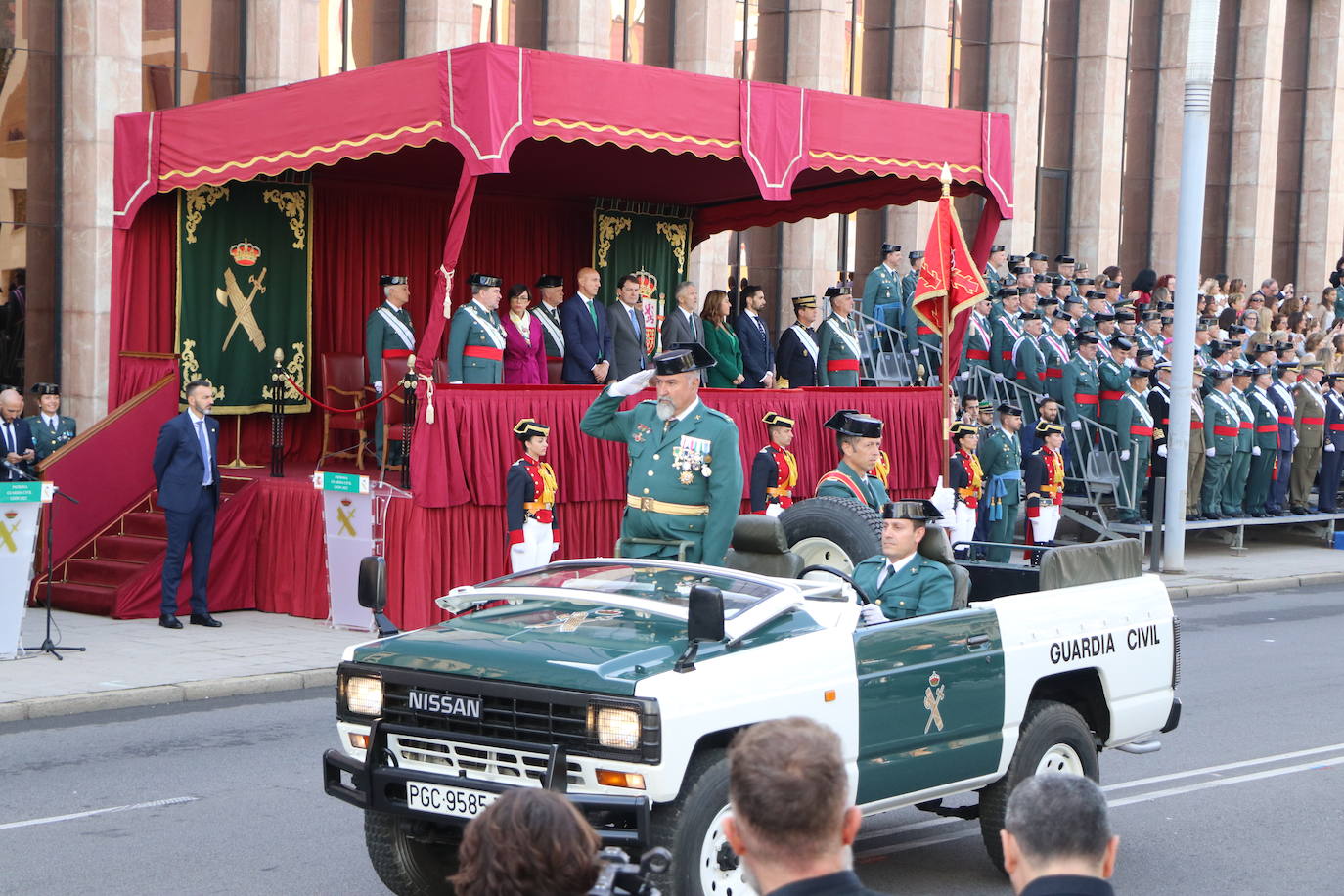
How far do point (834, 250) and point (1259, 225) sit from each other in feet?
44.2

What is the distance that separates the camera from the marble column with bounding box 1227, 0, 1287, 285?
36.0m

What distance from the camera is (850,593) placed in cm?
706

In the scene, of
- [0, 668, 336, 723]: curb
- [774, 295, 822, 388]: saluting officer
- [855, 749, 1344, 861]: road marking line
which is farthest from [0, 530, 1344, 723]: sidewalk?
[774, 295, 822, 388]: saluting officer

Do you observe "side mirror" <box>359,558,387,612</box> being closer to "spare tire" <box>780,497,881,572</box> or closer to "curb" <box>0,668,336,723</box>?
"spare tire" <box>780,497,881,572</box>

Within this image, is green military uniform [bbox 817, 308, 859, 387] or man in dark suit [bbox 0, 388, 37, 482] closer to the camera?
man in dark suit [bbox 0, 388, 37, 482]

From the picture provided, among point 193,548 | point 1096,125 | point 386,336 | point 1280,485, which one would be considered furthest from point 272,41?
point 1096,125

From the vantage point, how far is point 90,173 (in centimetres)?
1883

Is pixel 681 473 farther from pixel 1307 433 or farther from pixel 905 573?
pixel 1307 433

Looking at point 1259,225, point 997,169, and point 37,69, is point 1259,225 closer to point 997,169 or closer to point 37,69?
point 997,169

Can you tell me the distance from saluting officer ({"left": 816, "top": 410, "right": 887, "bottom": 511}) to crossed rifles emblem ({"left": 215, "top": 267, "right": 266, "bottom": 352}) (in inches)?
360

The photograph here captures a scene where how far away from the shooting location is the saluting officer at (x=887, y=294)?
75.2 ft

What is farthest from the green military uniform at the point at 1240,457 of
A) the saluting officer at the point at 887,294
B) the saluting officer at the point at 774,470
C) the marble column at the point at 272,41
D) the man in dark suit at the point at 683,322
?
the marble column at the point at 272,41

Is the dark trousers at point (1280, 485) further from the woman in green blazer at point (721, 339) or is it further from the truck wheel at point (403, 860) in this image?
the truck wheel at point (403, 860)

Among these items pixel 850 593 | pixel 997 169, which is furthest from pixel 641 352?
pixel 850 593
